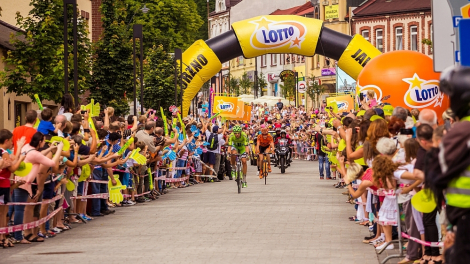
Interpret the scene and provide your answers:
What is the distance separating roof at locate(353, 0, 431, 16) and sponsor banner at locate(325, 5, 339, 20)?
2.76 meters

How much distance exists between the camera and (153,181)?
2297 cm

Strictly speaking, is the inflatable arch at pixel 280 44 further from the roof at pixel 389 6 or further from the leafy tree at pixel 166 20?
the roof at pixel 389 6

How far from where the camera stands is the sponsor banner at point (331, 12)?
76.8m

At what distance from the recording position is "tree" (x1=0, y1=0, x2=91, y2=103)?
90.9 ft

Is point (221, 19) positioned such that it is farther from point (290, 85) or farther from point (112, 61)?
point (112, 61)

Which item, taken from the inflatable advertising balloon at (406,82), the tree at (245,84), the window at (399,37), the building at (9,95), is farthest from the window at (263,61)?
the inflatable advertising balloon at (406,82)

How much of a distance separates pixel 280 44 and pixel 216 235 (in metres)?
18.6

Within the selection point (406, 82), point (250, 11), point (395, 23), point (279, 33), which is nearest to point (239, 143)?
point (279, 33)

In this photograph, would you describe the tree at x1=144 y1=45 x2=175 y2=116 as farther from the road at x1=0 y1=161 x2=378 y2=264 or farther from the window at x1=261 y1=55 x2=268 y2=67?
the window at x1=261 y1=55 x2=268 y2=67

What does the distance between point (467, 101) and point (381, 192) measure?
5739 mm

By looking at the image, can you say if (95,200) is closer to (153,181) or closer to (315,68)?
(153,181)

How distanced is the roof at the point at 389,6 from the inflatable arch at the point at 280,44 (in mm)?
37312

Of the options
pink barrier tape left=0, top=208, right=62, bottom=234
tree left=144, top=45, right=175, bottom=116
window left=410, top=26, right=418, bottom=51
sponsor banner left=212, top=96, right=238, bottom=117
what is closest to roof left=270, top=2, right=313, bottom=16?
window left=410, top=26, right=418, bottom=51

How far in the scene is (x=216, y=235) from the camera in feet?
44.6
